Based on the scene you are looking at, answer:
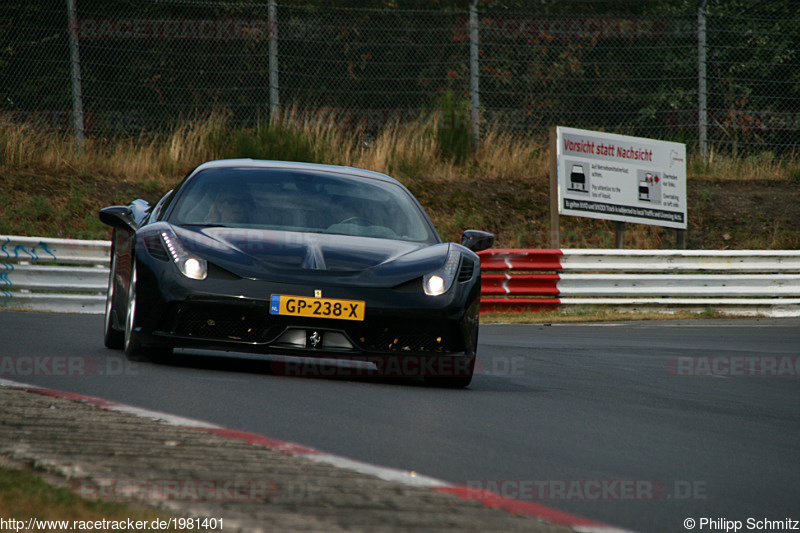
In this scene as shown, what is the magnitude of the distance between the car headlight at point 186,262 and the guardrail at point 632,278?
27.7ft

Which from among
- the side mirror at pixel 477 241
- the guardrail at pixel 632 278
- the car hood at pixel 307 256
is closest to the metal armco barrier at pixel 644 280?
the guardrail at pixel 632 278

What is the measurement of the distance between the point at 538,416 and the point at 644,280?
460 inches

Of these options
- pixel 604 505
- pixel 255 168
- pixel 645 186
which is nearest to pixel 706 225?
pixel 645 186

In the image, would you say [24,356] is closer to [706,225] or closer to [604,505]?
[604,505]

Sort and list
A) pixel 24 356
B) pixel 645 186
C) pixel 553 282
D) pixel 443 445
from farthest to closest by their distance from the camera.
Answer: pixel 645 186 → pixel 553 282 → pixel 24 356 → pixel 443 445

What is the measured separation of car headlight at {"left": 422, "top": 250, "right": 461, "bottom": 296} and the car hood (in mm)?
40

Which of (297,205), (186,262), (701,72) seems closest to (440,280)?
(297,205)

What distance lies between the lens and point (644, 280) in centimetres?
1677

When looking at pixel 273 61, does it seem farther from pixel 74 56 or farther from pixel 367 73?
pixel 74 56

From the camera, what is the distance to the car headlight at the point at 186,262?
605 cm

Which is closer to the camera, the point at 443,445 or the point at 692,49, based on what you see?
the point at 443,445

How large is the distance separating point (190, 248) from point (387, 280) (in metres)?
1.07

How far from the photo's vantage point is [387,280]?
6133 mm

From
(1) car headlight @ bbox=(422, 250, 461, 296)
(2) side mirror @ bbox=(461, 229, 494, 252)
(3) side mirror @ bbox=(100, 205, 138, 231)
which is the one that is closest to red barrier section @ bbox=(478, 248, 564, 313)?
(2) side mirror @ bbox=(461, 229, 494, 252)
